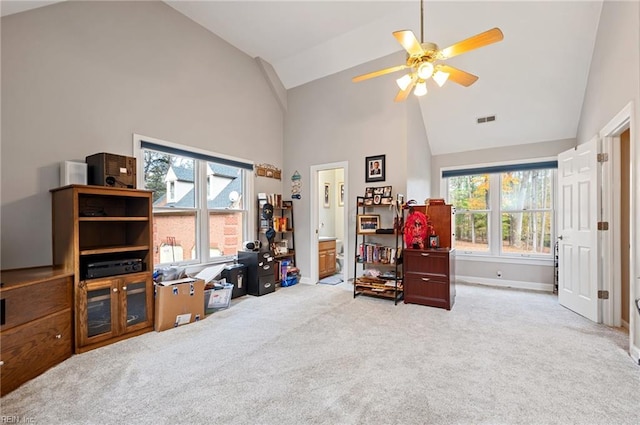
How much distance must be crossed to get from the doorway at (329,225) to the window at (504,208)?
2259 mm

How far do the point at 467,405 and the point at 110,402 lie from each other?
2304 millimetres

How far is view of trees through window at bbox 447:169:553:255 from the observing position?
4918mm

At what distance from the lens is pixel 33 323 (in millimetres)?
2186

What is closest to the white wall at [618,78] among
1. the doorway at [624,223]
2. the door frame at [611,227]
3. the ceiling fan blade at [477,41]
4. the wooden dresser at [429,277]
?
the door frame at [611,227]

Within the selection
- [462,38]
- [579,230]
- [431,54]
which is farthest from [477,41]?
[579,230]

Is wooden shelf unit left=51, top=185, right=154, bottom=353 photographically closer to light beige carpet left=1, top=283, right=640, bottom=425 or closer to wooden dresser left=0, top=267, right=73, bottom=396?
wooden dresser left=0, top=267, right=73, bottom=396

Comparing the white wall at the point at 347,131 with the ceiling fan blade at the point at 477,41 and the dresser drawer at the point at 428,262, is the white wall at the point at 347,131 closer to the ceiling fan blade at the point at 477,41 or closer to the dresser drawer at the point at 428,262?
the dresser drawer at the point at 428,262

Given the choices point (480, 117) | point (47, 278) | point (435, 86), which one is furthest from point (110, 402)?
point (480, 117)

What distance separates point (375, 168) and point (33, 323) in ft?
13.7

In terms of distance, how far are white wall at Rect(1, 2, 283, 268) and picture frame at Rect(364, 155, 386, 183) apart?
2.17m

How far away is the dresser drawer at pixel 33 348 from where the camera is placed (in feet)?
6.53

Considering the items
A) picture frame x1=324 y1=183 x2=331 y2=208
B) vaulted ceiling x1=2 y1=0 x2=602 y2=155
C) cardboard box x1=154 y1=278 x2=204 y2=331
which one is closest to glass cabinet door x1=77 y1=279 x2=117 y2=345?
cardboard box x1=154 y1=278 x2=204 y2=331

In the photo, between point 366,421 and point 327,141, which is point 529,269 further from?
point 366,421

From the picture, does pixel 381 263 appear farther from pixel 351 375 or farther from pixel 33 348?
pixel 33 348
